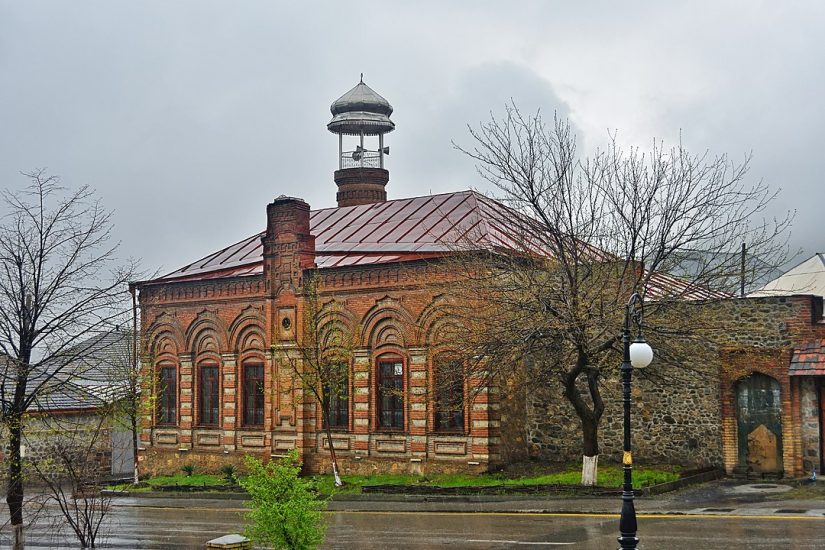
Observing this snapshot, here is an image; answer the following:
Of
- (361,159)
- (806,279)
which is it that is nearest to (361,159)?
(361,159)

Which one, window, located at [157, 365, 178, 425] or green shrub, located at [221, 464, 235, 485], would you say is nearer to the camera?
green shrub, located at [221, 464, 235, 485]

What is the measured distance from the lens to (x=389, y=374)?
102 ft

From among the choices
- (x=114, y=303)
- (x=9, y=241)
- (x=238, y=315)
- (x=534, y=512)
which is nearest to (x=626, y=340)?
→ (x=534, y=512)

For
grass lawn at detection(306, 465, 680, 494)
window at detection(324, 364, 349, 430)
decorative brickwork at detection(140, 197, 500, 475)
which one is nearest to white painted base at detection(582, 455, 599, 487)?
grass lawn at detection(306, 465, 680, 494)

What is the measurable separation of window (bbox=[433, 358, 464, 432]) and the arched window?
151cm

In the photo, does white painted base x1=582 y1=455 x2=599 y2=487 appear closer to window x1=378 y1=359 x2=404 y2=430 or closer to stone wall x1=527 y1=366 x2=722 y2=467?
stone wall x1=527 y1=366 x2=722 y2=467

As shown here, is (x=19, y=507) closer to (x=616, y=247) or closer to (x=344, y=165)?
(x=616, y=247)

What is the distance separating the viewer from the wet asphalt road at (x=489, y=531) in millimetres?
17547

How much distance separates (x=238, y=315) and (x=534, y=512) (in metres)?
15.6

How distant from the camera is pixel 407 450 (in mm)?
30391

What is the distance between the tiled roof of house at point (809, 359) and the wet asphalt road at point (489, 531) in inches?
245

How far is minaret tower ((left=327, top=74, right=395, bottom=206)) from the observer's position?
44.8 meters

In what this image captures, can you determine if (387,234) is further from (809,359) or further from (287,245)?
(809,359)

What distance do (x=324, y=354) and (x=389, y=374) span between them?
2337mm
